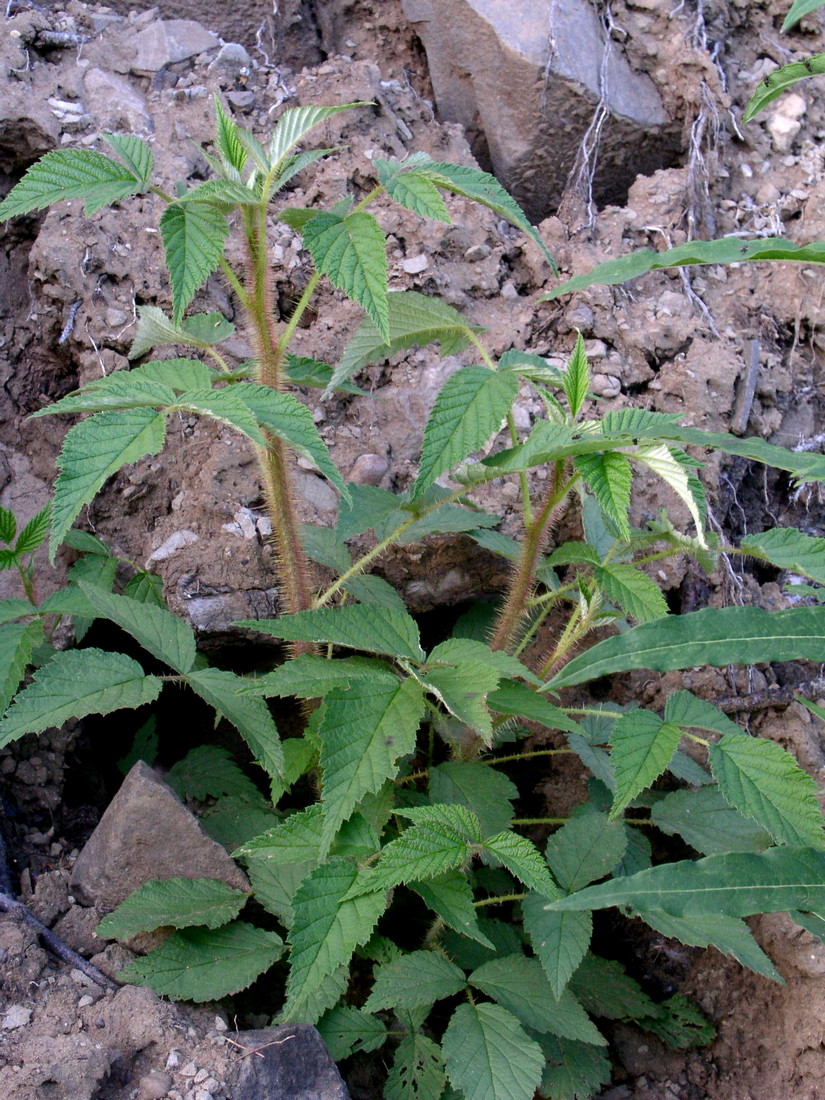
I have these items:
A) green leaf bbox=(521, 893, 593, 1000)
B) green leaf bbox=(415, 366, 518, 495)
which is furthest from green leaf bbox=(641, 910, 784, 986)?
green leaf bbox=(415, 366, 518, 495)

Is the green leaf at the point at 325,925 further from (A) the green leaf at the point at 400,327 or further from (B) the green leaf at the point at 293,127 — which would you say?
(B) the green leaf at the point at 293,127

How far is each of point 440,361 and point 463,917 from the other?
1602mm

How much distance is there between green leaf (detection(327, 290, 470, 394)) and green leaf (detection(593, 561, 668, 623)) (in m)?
0.62

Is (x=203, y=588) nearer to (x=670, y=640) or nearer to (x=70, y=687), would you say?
(x=70, y=687)

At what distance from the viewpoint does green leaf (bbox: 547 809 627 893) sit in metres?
1.79

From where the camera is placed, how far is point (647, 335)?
2.75 m

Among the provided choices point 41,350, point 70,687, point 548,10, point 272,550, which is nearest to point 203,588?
point 272,550

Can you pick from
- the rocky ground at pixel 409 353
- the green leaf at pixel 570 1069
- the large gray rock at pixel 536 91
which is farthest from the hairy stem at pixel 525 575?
the large gray rock at pixel 536 91

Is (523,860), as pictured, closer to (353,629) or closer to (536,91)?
(353,629)

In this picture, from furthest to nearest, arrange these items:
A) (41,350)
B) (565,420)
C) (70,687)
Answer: (41,350) < (565,420) < (70,687)

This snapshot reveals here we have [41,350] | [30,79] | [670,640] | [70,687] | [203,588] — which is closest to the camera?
[670,640]

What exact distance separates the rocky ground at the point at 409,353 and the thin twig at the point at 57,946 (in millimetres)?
33

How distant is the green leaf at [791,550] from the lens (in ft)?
5.41

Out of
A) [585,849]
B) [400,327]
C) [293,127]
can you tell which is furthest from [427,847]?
[293,127]
